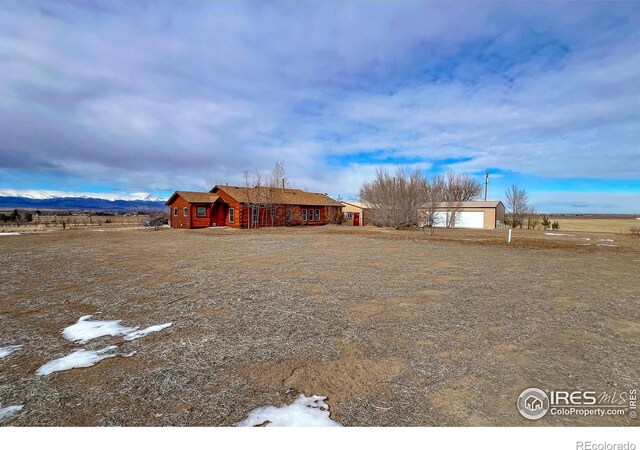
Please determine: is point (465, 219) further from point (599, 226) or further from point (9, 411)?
point (9, 411)

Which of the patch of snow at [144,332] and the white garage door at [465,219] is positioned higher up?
the white garage door at [465,219]

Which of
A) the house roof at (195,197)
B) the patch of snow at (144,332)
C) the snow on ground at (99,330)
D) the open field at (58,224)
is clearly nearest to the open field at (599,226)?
the house roof at (195,197)

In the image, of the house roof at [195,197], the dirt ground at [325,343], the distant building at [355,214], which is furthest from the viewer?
the distant building at [355,214]

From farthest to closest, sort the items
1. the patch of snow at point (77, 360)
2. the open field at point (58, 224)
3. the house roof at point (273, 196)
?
the house roof at point (273, 196), the open field at point (58, 224), the patch of snow at point (77, 360)

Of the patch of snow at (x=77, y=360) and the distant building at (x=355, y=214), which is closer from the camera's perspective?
the patch of snow at (x=77, y=360)

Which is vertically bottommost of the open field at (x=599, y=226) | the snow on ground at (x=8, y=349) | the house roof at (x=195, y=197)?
the snow on ground at (x=8, y=349)

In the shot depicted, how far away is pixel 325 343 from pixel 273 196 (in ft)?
101

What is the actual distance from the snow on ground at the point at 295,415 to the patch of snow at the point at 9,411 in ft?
6.47

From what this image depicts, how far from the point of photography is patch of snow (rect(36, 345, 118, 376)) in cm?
358

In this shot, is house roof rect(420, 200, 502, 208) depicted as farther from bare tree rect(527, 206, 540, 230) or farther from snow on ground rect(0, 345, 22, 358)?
snow on ground rect(0, 345, 22, 358)

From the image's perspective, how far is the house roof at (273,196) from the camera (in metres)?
32.0

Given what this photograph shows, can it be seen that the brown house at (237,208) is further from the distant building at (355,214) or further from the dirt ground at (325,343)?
the dirt ground at (325,343)

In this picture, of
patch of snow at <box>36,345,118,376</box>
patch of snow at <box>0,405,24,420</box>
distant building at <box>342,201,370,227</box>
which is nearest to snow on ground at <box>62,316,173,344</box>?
patch of snow at <box>36,345,118,376</box>

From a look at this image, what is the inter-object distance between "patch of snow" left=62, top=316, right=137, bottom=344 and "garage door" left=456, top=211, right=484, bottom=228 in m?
39.4
